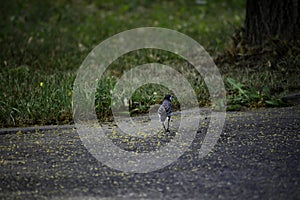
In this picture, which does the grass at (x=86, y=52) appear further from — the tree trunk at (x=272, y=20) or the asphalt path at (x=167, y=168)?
the asphalt path at (x=167, y=168)

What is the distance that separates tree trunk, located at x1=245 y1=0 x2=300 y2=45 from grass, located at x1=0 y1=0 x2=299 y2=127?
39 centimetres

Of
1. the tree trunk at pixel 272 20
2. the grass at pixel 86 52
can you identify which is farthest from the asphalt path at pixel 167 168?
the tree trunk at pixel 272 20

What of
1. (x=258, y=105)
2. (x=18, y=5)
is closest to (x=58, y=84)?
(x=258, y=105)

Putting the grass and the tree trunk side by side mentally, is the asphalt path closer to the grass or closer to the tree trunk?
the grass

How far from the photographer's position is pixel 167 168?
12.7 ft

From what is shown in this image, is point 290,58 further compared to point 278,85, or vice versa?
point 290,58

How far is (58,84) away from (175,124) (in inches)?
77.2

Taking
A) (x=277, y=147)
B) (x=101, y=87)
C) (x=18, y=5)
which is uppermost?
(x=18, y=5)

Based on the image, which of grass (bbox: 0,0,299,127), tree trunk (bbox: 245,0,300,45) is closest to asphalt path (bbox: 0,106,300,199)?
grass (bbox: 0,0,299,127)

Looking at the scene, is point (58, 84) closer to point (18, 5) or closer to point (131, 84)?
point (131, 84)

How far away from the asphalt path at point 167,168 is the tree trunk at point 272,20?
93.4 inches

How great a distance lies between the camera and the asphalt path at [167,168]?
134 inches

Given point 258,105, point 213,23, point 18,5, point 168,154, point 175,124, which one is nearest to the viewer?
point 168,154

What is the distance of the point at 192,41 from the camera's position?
27.8 ft
